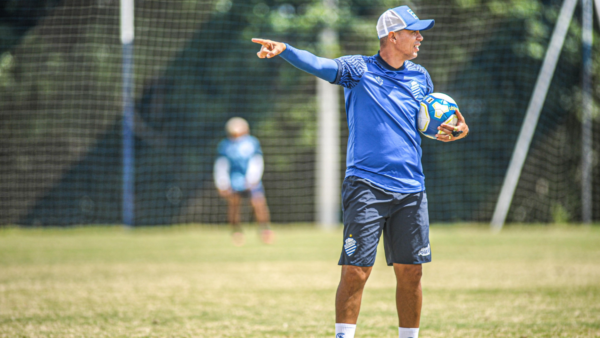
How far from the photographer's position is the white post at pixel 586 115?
512 inches

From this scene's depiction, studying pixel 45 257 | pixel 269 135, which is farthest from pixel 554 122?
pixel 45 257

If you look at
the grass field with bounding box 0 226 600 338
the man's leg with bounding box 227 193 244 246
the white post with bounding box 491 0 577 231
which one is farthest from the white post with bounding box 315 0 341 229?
the white post with bounding box 491 0 577 231

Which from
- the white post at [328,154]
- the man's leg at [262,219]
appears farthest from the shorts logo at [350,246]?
the white post at [328,154]

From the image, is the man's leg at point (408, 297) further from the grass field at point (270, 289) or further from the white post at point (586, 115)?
the white post at point (586, 115)

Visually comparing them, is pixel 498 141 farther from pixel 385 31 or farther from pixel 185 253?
pixel 385 31

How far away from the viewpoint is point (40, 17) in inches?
550

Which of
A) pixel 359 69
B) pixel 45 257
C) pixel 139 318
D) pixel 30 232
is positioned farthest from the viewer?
pixel 30 232

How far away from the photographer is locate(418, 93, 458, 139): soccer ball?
11.6ft

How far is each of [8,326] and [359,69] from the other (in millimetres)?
2907

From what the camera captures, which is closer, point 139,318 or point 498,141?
point 139,318

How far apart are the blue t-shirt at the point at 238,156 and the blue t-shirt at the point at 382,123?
30.1ft

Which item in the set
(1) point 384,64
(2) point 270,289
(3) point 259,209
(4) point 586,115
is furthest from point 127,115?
(1) point 384,64

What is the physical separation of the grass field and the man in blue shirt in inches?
34.5

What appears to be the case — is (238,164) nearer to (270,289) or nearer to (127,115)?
(127,115)
